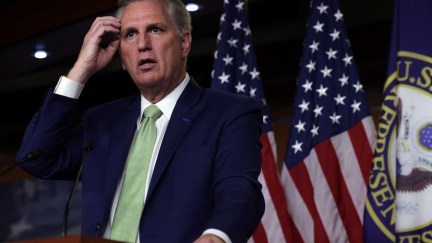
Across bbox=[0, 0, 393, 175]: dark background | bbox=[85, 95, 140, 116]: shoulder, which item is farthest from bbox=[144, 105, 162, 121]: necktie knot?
bbox=[0, 0, 393, 175]: dark background

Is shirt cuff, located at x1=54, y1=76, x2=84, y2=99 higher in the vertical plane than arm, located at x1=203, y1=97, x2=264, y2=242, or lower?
higher

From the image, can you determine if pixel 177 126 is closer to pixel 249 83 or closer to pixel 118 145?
pixel 118 145

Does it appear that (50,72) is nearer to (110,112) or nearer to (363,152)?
(363,152)

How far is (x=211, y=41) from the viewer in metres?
6.71

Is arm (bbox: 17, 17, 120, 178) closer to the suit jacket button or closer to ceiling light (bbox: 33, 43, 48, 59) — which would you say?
the suit jacket button

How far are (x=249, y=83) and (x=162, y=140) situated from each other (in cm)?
226

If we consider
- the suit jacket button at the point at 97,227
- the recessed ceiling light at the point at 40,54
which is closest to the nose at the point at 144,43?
the suit jacket button at the point at 97,227

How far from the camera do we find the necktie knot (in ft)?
7.72

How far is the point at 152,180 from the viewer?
218cm

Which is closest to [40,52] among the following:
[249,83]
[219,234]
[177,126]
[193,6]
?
[193,6]

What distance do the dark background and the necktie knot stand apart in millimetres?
3516

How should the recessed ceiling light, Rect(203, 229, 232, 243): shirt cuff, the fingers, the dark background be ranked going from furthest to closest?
the recessed ceiling light < the dark background < the fingers < Rect(203, 229, 232, 243): shirt cuff

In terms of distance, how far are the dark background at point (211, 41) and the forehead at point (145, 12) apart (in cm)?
336

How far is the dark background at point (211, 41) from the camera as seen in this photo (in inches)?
237
